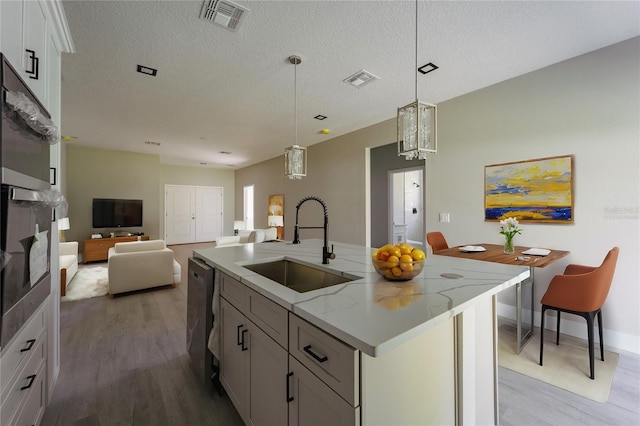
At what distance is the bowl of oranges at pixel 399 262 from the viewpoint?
1.26 meters

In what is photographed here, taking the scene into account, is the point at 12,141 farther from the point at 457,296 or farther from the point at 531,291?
the point at 531,291

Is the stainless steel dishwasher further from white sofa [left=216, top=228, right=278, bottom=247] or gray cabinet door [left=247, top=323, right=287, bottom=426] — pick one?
white sofa [left=216, top=228, right=278, bottom=247]

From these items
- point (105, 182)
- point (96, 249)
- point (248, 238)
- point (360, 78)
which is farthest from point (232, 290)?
point (105, 182)

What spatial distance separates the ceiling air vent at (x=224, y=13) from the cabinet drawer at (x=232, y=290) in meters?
1.93

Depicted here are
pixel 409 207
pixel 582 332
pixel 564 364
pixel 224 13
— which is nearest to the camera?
pixel 224 13

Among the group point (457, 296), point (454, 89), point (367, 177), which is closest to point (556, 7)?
point (454, 89)

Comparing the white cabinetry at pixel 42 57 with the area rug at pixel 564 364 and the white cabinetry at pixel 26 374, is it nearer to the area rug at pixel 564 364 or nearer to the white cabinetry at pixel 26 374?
the white cabinetry at pixel 26 374

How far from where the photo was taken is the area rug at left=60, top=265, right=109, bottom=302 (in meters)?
3.86

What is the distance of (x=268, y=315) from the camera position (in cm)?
122

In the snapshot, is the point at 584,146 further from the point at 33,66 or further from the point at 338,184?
the point at 33,66

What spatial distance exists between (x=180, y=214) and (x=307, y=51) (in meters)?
8.30

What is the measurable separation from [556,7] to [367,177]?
3.21 metres

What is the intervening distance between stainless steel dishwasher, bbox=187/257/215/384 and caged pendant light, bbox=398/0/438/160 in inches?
60.3

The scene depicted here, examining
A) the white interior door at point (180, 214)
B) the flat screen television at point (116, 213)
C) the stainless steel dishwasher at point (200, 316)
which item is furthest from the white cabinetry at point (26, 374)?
the white interior door at point (180, 214)
